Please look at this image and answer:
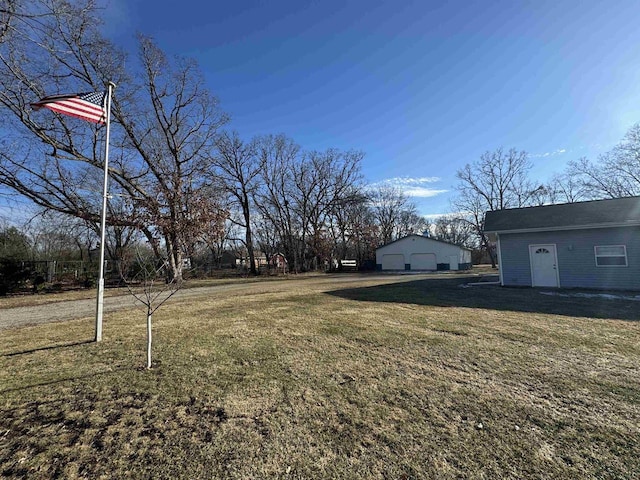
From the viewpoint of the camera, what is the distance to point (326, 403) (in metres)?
3.00

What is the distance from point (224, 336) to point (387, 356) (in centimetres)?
308

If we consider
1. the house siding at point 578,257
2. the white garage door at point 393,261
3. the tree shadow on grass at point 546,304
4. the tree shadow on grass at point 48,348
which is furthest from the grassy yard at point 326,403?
the white garage door at point 393,261

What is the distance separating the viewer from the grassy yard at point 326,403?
214cm

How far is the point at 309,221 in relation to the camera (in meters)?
34.2

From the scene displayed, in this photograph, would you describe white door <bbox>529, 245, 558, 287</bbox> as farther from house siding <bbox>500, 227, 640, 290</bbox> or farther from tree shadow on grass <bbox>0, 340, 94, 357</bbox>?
tree shadow on grass <bbox>0, 340, 94, 357</bbox>

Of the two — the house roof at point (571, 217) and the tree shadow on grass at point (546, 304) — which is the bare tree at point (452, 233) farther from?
the tree shadow on grass at point (546, 304)

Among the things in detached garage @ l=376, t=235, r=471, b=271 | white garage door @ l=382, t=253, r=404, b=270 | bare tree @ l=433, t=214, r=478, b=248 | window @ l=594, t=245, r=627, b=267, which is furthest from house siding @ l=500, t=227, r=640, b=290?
bare tree @ l=433, t=214, r=478, b=248

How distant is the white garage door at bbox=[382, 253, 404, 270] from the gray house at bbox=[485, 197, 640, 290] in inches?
772

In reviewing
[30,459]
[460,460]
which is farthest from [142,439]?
[460,460]

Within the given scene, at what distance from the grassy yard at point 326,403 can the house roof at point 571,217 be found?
7.93 metres

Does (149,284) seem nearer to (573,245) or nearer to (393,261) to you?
(573,245)

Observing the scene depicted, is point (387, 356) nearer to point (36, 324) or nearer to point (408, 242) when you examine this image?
point (36, 324)

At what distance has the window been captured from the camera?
11.4 metres

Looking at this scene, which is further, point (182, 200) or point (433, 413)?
point (182, 200)
